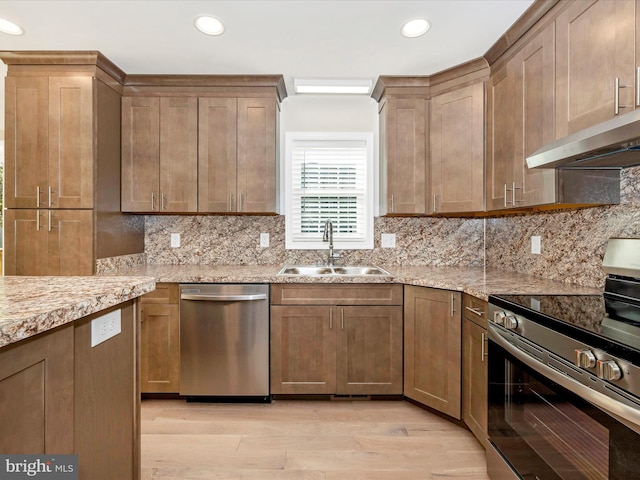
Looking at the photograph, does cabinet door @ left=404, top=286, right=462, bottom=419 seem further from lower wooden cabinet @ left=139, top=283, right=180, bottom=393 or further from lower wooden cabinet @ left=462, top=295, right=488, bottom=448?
lower wooden cabinet @ left=139, top=283, right=180, bottom=393

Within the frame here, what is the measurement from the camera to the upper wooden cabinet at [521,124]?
1.82m

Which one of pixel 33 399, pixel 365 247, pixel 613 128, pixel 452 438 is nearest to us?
pixel 33 399

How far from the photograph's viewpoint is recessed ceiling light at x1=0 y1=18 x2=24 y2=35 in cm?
207

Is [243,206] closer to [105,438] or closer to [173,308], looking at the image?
[173,308]

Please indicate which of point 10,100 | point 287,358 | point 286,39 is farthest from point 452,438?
point 10,100

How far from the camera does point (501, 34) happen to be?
2.15 metres

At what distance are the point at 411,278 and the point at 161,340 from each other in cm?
184

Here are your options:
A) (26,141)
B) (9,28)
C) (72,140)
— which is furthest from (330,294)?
(9,28)

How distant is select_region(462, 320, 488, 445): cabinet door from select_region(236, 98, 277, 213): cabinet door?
1717mm

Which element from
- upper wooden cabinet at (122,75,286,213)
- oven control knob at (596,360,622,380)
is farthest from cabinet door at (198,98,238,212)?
oven control knob at (596,360,622,380)

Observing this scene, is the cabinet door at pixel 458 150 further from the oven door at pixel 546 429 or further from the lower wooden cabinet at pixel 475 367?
the oven door at pixel 546 429

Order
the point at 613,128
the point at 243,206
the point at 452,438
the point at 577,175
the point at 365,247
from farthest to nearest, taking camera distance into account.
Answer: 1. the point at 365,247
2. the point at 243,206
3. the point at 452,438
4. the point at 577,175
5. the point at 613,128

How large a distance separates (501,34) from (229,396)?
3.05 metres

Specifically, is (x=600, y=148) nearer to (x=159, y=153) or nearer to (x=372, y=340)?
(x=372, y=340)
